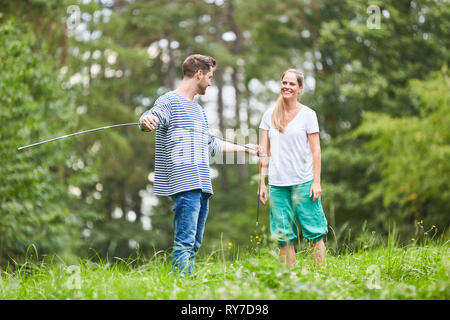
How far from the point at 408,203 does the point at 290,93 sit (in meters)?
9.30

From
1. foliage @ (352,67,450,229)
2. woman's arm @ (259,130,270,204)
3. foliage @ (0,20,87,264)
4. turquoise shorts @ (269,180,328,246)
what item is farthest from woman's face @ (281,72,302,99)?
foliage @ (352,67,450,229)

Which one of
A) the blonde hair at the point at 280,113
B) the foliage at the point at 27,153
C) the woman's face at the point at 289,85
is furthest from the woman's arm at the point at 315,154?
the foliage at the point at 27,153

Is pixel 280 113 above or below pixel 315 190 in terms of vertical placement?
above

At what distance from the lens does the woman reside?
3732 millimetres

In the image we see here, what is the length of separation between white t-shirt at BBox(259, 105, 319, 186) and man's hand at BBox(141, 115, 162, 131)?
0.97 metres

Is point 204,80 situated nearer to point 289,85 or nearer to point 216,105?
point 289,85

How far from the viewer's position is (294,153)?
3.76m

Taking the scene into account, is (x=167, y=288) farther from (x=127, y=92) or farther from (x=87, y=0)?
(x=127, y=92)

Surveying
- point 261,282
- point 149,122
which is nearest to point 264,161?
point 149,122

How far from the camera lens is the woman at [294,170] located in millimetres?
3732

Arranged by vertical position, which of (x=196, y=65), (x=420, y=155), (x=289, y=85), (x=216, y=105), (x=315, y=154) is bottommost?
(x=420, y=155)

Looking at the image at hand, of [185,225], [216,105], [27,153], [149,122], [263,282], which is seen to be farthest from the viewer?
[216,105]

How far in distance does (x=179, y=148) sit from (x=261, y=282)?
3.77 feet
